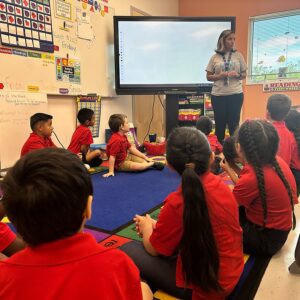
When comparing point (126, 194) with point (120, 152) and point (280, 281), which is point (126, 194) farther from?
point (280, 281)

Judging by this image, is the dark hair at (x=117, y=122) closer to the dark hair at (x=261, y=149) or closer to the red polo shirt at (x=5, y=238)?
the dark hair at (x=261, y=149)

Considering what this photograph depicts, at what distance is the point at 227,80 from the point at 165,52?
1.32m

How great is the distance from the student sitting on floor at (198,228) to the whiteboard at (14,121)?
2217 mm

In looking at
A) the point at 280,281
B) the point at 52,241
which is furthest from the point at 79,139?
the point at 52,241

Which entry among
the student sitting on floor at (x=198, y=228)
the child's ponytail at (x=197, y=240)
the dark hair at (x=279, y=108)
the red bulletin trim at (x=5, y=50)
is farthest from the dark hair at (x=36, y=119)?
the child's ponytail at (x=197, y=240)

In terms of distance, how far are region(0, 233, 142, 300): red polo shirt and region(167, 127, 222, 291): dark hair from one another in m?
0.37

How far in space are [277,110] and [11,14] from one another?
246 centimetres

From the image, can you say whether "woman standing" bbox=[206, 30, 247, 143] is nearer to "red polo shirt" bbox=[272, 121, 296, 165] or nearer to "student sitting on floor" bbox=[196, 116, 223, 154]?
"student sitting on floor" bbox=[196, 116, 223, 154]

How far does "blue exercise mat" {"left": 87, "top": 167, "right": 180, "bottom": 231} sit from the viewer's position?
6.17ft

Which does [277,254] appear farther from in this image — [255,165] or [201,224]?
[201,224]

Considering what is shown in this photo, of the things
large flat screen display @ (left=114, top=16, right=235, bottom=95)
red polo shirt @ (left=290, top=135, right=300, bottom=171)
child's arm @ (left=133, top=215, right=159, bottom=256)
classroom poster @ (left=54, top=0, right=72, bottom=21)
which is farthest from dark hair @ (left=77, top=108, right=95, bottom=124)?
child's arm @ (left=133, top=215, right=159, bottom=256)

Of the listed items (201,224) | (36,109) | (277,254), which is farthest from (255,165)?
(36,109)

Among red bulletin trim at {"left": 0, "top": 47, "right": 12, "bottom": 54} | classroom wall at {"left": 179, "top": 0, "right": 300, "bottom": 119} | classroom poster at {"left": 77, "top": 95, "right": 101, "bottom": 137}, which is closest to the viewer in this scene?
red bulletin trim at {"left": 0, "top": 47, "right": 12, "bottom": 54}

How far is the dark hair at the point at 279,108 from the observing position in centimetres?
221
